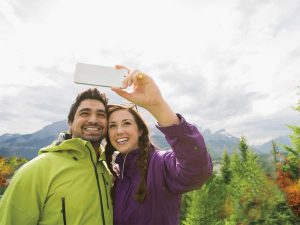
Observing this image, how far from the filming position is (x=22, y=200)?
10.7 ft

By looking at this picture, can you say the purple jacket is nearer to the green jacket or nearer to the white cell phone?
the green jacket

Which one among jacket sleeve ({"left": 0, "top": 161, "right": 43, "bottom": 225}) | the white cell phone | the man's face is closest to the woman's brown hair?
the man's face

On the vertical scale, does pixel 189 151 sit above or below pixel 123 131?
below

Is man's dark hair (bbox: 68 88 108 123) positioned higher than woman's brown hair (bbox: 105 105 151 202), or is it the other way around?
man's dark hair (bbox: 68 88 108 123)

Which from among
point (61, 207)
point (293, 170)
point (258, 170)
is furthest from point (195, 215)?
point (61, 207)

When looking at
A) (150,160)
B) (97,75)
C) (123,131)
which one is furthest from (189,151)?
(123,131)

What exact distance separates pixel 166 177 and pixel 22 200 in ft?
4.88

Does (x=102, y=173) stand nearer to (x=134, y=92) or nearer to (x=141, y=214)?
(x=141, y=214)

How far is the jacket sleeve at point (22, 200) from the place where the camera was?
317 cm

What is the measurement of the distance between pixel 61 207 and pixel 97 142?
1.29 m

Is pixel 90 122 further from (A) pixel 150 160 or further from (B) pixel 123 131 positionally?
(A) pixel 150 160

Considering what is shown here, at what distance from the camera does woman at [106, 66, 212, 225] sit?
2846 mm

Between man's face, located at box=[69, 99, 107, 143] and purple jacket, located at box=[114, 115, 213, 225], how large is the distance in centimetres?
55

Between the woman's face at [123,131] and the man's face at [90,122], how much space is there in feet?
0.87
